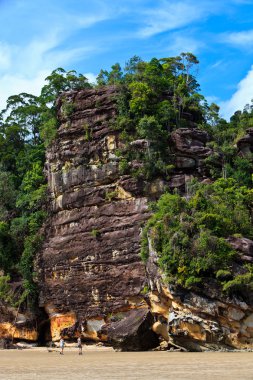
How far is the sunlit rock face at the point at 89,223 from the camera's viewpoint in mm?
36219

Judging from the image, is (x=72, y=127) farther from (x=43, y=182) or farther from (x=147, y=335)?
(x=147, y=335)

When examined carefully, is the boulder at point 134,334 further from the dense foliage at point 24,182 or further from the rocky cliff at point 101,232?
the dense foliage at point 24,182

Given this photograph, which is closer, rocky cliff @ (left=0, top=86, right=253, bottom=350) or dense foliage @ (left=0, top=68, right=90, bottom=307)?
rocky cliff @ (left=0, top=86, right=253, bottom=350)

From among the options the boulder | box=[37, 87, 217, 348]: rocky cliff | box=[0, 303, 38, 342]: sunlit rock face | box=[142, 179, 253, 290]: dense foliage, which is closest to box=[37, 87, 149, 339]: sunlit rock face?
box=[37, 87, 217, 348]: rocky cliff

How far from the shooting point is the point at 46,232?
42.1 meters

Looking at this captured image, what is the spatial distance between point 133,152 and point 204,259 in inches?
525

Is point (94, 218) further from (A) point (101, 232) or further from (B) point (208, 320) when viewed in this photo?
(B) point (208, 320)

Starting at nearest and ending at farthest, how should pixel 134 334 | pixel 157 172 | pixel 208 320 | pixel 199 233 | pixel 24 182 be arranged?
Result: pixel 208 320, pixel 134 334, pixel 199 233, pixel 157 172, pixel 24 182

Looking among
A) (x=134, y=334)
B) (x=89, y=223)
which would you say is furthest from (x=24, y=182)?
(x=134, y=334)

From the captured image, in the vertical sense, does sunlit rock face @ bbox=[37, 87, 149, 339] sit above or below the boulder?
above

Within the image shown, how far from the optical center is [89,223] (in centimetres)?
3894

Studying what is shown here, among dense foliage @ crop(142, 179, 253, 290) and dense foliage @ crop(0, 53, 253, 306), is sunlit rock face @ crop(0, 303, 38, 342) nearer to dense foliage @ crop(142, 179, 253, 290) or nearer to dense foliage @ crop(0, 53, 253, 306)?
dense foliage @ crop(0, 53, 253, 306)

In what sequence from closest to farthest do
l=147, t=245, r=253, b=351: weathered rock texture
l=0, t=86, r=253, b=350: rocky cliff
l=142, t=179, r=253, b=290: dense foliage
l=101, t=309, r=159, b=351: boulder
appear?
l=147, t=245, r=253, b=351: weathered rock texture → l=142, t=179, r=253, b=290: dense foliage → l=101, t=309, r=159, b=351: boulder → l=0, t=86, r=253, b=350: rocky cliff

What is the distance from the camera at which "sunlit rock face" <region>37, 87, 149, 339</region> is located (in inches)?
1426
